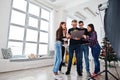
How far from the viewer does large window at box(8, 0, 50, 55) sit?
4730 mm

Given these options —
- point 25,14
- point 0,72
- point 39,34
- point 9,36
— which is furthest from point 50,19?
point 0,72

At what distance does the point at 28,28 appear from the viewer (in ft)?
17.4

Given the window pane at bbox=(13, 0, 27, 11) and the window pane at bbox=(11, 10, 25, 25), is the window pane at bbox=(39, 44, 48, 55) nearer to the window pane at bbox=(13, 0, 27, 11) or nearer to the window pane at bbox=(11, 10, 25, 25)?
the window pane at bbox=(11, 10, 25, 25)

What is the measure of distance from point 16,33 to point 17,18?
2.11 feet

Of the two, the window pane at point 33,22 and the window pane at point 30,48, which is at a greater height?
the window pane at point 33,22

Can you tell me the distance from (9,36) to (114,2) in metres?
4.23

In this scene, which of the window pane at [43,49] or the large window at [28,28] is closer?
the large window at [28,28]

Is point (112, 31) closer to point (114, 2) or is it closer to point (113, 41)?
point (113, 41)

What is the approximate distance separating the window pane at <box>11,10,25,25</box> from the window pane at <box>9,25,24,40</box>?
25 centimetres

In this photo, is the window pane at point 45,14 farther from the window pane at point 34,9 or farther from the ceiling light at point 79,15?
the ceiling light at point 79,15

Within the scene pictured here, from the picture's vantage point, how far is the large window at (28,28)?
15.5 ft

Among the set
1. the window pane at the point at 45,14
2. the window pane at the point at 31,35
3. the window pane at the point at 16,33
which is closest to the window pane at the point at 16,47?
the window pane at the point at 16,33

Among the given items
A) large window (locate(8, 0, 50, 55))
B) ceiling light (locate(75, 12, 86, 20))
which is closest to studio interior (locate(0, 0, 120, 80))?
large window (locate(8, 0, 50, 55))

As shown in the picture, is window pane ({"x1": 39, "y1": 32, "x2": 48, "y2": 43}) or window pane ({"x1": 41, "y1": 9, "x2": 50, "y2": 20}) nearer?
window pane ({"x1": 39, "y1": 32, "x2": 48, "y2": 43})
